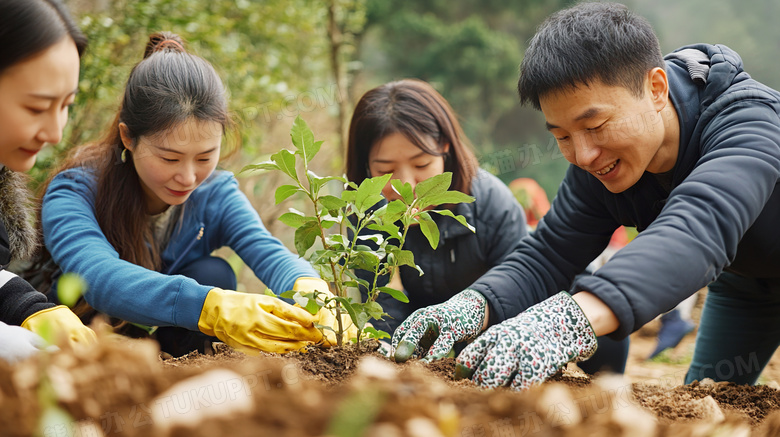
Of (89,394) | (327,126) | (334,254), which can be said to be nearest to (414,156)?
(334,254)

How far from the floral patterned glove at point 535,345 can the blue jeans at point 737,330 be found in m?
1.00

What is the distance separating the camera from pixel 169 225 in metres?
1.95

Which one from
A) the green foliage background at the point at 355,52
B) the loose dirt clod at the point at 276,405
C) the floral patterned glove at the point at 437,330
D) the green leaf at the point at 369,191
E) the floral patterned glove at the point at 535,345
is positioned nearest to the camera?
the loose dirt clod at the point at 276,405

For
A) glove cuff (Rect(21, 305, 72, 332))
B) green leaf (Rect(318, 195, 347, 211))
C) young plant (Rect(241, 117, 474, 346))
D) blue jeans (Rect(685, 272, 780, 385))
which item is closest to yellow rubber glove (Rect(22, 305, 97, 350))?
glove cuff (Rect(21, 305, 72, 332))

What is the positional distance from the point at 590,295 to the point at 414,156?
0.98 metres

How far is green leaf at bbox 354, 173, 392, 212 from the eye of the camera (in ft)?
3.68

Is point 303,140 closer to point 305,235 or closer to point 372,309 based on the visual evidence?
point 305,235

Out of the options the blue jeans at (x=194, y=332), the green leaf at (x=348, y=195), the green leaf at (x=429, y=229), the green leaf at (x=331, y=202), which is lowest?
the blue jeans at (x=194, y=332)

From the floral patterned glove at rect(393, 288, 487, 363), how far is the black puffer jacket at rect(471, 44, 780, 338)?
0.34 ft

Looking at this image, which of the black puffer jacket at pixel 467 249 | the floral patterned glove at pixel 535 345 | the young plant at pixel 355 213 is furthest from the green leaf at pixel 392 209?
the black puffer jacket at pixel 467 249

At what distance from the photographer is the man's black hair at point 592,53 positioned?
125 centimetres

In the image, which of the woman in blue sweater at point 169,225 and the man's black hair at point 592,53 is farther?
the woman in blue sweater at point 169,225

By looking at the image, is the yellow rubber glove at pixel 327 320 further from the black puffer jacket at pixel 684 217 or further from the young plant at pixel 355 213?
the black puffer jacket at pixel 684 217

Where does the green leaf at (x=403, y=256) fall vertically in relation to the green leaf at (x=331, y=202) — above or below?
below
